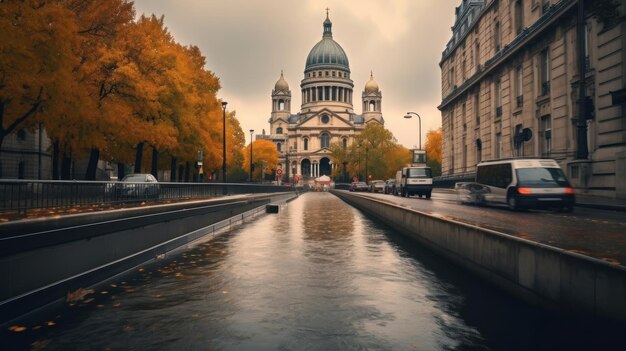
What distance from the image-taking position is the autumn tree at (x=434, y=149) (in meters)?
99.8

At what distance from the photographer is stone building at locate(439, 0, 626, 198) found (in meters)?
23.8

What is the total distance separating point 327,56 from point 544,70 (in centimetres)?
13456

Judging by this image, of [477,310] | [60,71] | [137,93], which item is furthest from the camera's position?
[137,93]

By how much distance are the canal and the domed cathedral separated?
131856 millimetres

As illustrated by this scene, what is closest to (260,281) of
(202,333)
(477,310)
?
(202,333)

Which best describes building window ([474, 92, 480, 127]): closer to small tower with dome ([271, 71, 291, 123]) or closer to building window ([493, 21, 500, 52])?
building window ([493, 21, 500, 52])

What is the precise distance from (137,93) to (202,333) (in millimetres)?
25028

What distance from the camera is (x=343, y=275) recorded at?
8.36m

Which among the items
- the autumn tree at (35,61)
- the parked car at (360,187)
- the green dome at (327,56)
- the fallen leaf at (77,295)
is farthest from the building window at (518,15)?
the green dome at (327,56)

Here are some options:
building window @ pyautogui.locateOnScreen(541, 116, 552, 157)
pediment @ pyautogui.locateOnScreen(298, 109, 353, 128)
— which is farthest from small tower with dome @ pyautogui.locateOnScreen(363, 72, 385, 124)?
building window @ pyautogui.locateOnScreen(541, 116, 552, 157)

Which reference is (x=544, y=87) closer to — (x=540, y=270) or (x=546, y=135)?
(x=546, y=135)

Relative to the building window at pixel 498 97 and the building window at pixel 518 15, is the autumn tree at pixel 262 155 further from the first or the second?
the building window at pixel 518 15

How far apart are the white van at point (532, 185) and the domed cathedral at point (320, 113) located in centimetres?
11949

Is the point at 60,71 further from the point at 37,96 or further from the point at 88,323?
the point at 88,323
